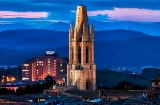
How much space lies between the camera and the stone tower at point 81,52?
357 ft

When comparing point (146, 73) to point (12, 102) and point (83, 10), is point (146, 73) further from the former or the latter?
point (12, 102)

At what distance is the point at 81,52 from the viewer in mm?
110000

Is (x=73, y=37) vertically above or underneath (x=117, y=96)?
above

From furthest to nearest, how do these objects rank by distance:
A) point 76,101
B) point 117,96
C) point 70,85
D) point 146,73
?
point 146,73 → point 70,85 → point 117,96 → point 76,101

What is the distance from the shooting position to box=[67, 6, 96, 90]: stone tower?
108938 mm

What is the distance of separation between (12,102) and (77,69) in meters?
40.3

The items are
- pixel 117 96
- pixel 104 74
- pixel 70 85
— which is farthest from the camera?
pixel 104 74

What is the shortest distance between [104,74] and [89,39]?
2706 inches

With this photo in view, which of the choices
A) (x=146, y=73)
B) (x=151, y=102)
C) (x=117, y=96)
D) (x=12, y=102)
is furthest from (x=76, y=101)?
(x=146, y=73)

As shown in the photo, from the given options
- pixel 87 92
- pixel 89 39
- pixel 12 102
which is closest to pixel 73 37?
pixel 89 39

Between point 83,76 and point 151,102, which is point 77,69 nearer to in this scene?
point 83,76

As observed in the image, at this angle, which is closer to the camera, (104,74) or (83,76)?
(83,76)

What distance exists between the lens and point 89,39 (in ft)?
364

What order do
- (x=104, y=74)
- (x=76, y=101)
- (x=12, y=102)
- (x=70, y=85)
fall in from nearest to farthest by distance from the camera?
(x=76, y=101) → (x=12, y=102) → (x=70, y=85) → (x=104, y=74)
